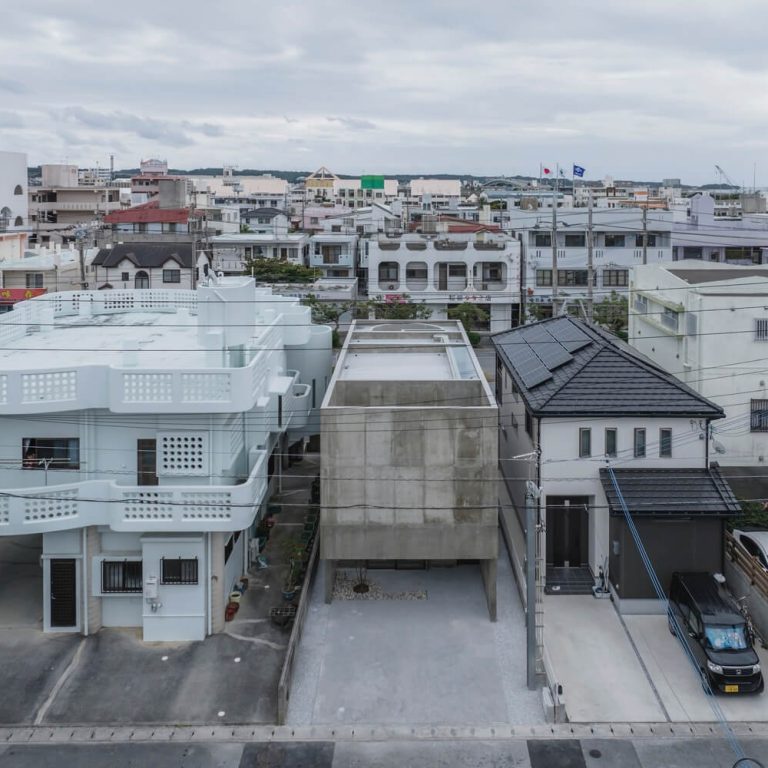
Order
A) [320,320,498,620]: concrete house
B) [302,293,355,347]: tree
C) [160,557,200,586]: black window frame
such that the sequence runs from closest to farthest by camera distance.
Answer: [160,557,200,586]: black window frame → [320,320,498,620]: concrete house → [302,293,355,347]: tree

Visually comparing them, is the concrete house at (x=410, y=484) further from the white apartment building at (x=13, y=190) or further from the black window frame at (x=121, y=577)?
the white apartment building at (x=13, y=190)

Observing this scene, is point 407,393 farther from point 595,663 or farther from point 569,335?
point 595,663

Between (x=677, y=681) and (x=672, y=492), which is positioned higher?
(x=672, y=492)

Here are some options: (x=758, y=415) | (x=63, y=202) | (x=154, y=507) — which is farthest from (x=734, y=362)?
(x=63, y=202)

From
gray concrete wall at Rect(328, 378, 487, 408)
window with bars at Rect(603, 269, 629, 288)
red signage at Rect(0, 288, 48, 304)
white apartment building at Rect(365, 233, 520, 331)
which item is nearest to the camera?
gray concrete wall at Rect(328, 378, 487, 408)

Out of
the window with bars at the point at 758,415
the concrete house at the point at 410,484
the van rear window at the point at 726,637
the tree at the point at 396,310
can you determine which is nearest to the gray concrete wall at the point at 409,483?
the concrete house at the point at 410,484

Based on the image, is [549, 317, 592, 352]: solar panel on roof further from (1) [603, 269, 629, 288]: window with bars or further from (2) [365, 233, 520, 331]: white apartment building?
(2) [365, 233, 520, 331]: white apartment building

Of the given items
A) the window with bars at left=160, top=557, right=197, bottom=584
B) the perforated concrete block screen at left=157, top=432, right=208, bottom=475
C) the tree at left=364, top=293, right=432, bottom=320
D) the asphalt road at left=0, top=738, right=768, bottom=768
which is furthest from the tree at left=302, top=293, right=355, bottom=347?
the asphalt road at left=0, top=738, right=768, bottom=768
